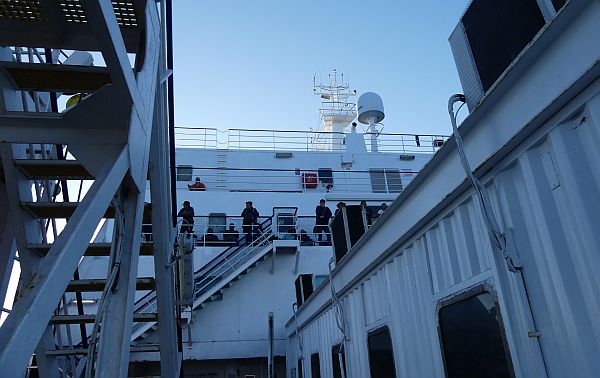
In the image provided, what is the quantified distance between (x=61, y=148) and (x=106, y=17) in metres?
2.16

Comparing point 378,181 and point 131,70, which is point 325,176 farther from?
point 131,70

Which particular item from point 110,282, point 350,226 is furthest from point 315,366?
point 110,282

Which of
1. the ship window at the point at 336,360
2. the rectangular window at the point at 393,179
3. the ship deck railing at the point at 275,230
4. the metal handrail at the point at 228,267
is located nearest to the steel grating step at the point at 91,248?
the ship window at the point at 336,360

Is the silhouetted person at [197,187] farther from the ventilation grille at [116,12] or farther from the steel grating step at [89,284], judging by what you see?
the ventilation grille at [116,12]

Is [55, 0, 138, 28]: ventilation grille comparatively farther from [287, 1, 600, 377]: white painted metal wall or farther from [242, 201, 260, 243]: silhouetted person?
[242, 201, 260, 243]: silhouetted person

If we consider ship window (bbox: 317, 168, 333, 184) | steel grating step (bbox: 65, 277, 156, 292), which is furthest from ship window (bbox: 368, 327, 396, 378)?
ship window (bbox: 317, 168, 333, 184)

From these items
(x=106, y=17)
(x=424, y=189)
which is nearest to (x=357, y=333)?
(x=424, y=189)

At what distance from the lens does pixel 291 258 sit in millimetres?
12203

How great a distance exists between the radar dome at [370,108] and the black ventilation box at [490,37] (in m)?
16.9

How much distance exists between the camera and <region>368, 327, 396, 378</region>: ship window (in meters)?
3.81

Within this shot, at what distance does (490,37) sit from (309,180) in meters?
14.4

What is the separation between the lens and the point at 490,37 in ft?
7.58

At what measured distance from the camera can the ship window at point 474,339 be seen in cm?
220

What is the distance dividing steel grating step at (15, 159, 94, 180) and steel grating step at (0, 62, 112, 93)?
46cm
